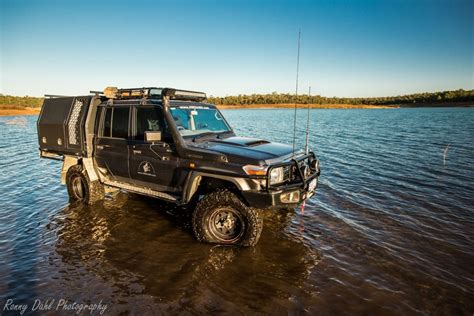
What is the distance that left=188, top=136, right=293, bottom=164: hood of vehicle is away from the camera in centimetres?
476

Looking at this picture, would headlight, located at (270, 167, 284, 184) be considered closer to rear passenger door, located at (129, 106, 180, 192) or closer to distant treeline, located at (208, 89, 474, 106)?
rear passenger door, located at (129, 106, 180, 192)

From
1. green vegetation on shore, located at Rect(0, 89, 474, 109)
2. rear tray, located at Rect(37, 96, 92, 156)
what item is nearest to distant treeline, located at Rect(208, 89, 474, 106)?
green vegetation on shore, located at Rect(0, 89, 474, 109)

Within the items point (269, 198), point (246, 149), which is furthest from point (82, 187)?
point (269, 198)

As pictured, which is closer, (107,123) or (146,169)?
(146,169)

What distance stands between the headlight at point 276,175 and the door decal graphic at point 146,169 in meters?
2.50

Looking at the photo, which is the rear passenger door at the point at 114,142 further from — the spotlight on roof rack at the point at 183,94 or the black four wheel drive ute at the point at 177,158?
the spotlight on roof rack at the point at 183,94

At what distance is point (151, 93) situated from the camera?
20.6 ft

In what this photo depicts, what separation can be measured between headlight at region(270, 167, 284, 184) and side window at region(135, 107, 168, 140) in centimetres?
225

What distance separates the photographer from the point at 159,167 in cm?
575

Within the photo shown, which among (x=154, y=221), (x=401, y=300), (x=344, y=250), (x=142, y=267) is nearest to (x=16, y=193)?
(x=154, y=221)

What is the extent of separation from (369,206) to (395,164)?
615 cm

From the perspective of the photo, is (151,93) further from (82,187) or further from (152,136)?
(82,187)

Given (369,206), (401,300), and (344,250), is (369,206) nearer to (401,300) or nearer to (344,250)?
(344,250)

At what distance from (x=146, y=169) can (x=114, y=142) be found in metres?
1.16
